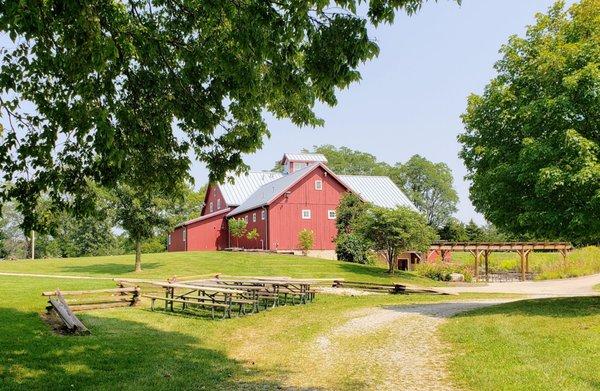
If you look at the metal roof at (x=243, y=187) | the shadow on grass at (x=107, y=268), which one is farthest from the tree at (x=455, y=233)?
the shadow on grass at (x=107, y=268)

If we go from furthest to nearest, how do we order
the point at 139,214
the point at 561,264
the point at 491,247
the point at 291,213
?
1. the point at 291,213
2. the point at 561,264
3. the point at 491,247
4. the point at 139,214

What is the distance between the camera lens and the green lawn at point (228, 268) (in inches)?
1401

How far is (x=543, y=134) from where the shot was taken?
17328 mm

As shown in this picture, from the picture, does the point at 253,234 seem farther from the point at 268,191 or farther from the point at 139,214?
the point at 139,214

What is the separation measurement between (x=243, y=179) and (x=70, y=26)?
55139mm

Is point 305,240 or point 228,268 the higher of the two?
point 305,240

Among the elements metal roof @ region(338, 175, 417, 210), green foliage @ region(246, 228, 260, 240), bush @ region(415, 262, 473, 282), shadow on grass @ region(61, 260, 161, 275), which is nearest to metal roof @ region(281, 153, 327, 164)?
metal roof @ region(338, 175, 417, 210)

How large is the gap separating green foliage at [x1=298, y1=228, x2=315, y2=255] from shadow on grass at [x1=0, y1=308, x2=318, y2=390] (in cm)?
3278

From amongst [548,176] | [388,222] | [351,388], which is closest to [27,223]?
[351,388]

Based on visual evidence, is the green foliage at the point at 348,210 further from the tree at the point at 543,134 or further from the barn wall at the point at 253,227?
the tree at the point at 543,134

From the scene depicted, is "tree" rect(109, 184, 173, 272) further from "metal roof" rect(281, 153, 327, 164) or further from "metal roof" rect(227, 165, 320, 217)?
"metal roof" rect(281, 153, 327, 164)

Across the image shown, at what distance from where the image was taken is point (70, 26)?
7.44m

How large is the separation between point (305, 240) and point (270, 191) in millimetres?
7651

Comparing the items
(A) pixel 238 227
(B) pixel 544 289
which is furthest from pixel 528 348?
(A) pixel 238 227
